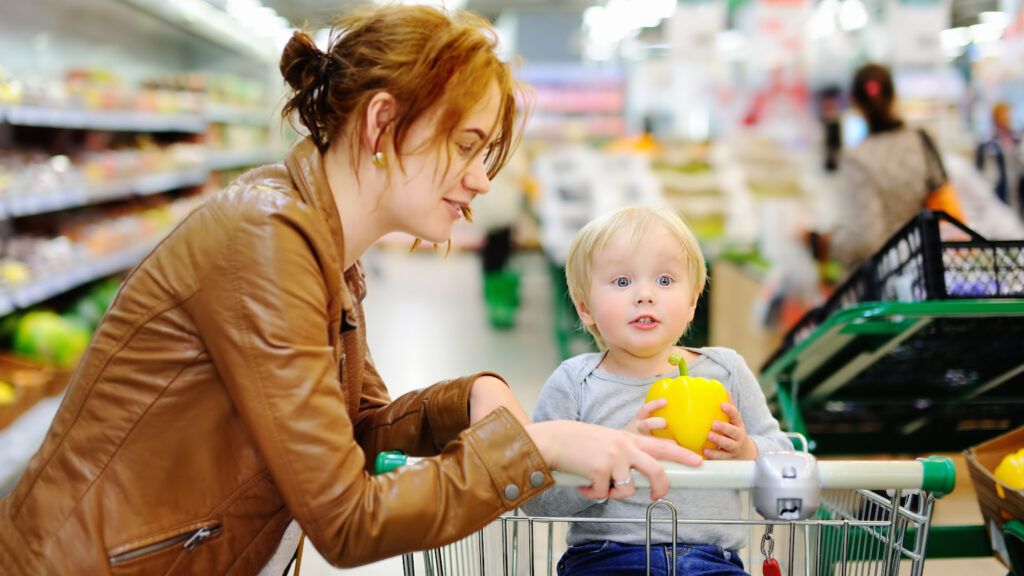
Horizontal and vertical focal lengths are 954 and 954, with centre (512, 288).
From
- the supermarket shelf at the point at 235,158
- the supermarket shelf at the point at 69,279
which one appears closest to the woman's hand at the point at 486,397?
the supermarket shelf at the point at 69,279

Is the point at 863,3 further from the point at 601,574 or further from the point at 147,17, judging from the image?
the point at 601,574

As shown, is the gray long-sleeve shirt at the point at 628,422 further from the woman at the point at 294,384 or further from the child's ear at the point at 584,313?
the woman at the point at 294,384

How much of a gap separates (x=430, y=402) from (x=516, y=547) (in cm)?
31

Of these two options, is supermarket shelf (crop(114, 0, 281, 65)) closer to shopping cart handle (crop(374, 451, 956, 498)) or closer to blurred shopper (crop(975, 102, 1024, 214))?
shopping cart handle (crop(374, 451, 956, 498))

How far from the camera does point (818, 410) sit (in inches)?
119

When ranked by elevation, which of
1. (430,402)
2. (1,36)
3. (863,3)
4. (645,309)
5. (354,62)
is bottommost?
(430,402)

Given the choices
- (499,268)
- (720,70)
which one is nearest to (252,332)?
(499,268)

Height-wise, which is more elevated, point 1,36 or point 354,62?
point 1,36

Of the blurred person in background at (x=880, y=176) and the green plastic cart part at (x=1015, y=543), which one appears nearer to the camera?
the green plastic cart part at (x=1015, y=543)

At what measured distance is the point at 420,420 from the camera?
63.0 inches

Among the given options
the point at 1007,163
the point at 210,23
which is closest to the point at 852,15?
the point at 1007,163

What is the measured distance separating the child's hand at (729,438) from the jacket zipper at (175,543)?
28.2 inches

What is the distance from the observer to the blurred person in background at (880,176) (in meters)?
3.70

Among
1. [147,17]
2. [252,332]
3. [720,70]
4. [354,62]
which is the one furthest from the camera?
[720,70]
